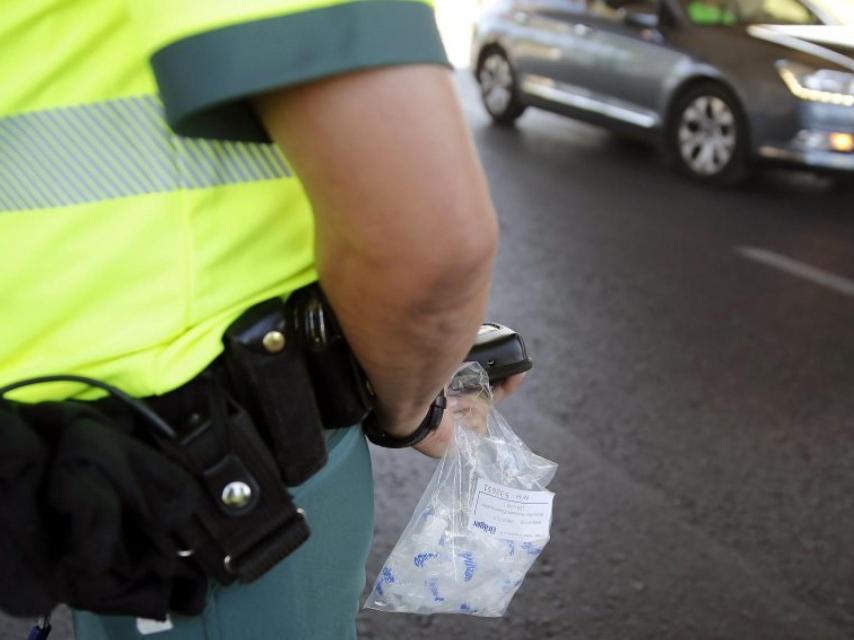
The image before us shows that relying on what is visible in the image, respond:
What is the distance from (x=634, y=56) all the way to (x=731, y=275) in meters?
2.46

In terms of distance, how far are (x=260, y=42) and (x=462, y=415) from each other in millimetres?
693

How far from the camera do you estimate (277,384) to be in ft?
3.24

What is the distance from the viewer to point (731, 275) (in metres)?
5.14

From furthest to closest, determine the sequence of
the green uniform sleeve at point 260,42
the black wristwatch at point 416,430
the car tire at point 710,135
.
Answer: the car tire at point 710,135 → the black wristwatch at point 416,430 → the green uniform sleeve at point 260,42

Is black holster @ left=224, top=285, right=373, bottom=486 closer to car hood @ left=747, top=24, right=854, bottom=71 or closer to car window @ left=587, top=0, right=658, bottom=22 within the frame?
car hood @ left=747, top=24, right=854, bottom=71

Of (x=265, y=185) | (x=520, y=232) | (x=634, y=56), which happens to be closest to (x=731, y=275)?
(x=520, y=232)

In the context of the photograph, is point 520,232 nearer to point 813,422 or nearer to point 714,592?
point 813,422

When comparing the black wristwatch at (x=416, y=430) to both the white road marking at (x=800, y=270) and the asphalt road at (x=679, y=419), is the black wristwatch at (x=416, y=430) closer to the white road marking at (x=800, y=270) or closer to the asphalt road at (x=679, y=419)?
the asphalt road at (x=679, y=419)

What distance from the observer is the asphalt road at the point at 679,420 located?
2846 millimetres

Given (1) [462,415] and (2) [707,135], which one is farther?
(2) [707,135]

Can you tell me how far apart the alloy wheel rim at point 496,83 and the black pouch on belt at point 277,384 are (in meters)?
7.44

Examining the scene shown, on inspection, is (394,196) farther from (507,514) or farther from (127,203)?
(507,514)

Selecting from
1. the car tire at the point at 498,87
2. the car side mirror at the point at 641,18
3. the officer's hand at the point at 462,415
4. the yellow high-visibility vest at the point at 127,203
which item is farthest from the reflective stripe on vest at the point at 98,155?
the car tire at the point at 498,87

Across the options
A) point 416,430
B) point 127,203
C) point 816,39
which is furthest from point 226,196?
point 816,39
